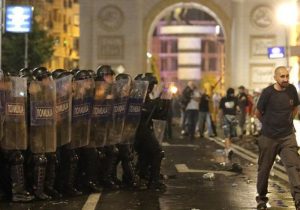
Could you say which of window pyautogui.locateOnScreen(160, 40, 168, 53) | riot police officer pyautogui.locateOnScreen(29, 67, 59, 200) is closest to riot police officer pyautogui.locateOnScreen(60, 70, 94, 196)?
riot police officer pyautogui.locateOnScreen(29, 67, 59, 200)

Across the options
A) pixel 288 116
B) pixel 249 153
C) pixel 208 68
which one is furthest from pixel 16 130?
pixel 208 68

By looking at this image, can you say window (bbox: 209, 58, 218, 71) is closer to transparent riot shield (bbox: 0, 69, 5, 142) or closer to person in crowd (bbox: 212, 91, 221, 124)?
person in crowd (bbox: 212, 91, 221, 124)

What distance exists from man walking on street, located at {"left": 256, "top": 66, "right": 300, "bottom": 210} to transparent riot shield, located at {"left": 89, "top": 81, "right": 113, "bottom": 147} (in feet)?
8.29

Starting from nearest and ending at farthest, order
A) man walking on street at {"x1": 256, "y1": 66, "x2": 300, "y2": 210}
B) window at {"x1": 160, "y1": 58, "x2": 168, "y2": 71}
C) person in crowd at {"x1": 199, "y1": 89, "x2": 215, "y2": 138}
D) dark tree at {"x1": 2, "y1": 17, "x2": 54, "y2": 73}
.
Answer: man walking on street at {"x1": 256, "y1": 66, "x2": 300, "y2": 210} → person in crowd at {"x1": 199, "y1": 89, "x2": 215, "y2": 138} → dark tree at {"x1": 2, "y1": 17, "x2": 54, "y2": 73} → window at {"x1": 160, "y1": 58, "x2": 168, "y2": 71}

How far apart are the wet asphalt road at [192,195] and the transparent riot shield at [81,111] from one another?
2.84 ft

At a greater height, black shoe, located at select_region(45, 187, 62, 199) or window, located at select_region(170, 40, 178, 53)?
window, located at select_region(170, 40, 178, 53)

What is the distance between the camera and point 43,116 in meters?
10.8

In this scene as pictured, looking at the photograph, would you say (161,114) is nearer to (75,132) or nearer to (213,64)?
(75,132)

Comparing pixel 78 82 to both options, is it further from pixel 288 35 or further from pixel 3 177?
pixel 288 35

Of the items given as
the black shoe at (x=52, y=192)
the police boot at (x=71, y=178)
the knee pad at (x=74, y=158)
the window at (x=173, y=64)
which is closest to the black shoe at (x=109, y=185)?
the police boot at (x=71, y=178)

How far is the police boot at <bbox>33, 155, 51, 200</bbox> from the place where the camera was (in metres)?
10.8

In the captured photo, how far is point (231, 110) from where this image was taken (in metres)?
20.5

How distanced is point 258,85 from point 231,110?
17795 millimetres

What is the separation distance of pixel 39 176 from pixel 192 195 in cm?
242
